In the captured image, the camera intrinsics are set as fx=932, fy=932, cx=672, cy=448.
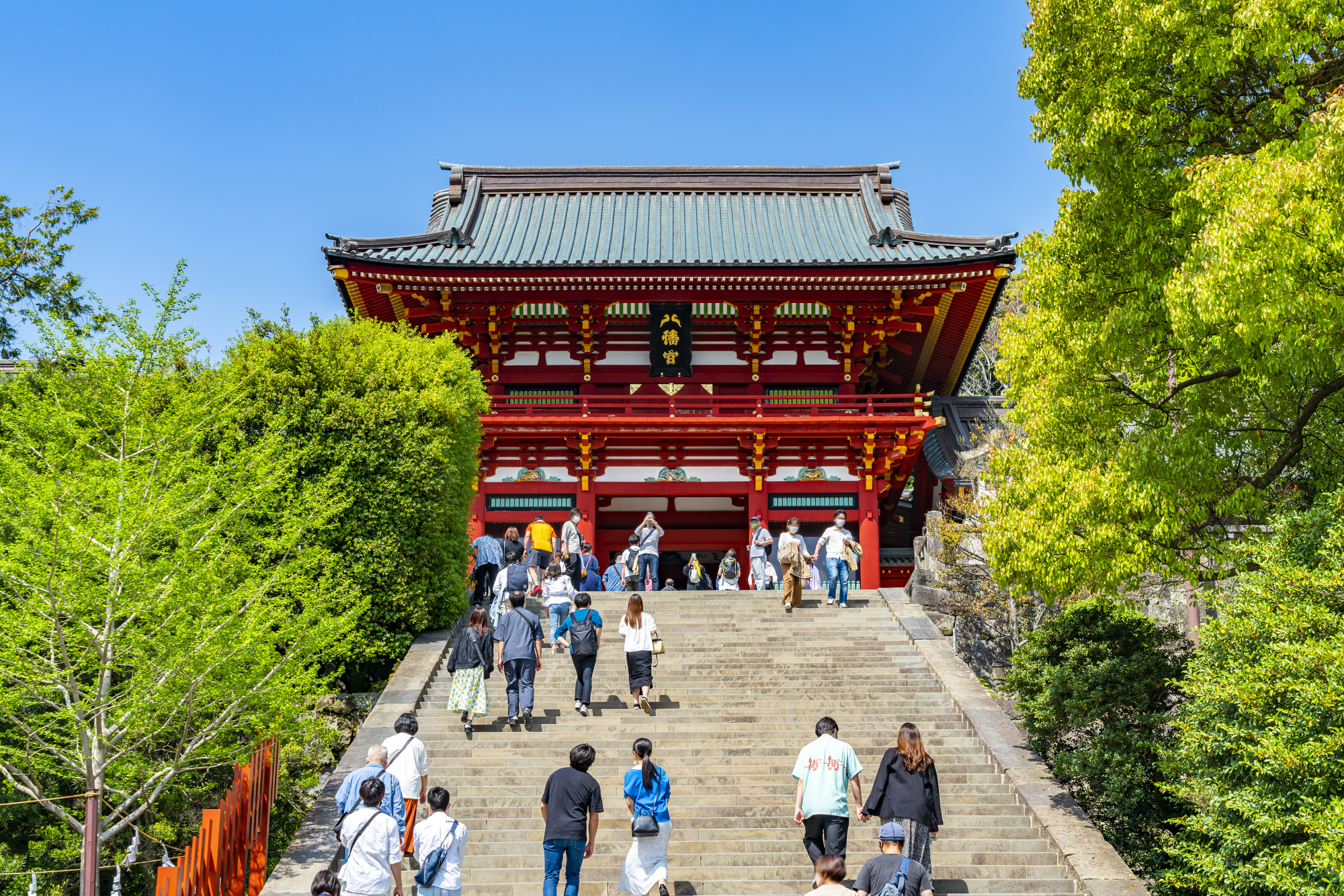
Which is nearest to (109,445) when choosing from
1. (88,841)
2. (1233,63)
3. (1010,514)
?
(88,841)

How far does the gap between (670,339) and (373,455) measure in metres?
10.1

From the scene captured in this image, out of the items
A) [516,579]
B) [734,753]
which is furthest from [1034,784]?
[516,579]

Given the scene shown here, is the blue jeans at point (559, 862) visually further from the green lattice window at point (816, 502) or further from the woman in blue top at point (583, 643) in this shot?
the green lattice window at point (816, 502)

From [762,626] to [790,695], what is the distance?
95.0 inches

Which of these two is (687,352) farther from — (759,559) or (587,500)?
(759,559)

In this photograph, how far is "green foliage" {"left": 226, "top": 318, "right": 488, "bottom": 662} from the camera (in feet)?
38.9

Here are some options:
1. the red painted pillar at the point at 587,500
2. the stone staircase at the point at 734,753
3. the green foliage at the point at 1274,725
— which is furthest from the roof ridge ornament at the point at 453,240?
the green foliage at the point at 1274,725

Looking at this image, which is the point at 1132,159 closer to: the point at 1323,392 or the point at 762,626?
the point at 1323,392

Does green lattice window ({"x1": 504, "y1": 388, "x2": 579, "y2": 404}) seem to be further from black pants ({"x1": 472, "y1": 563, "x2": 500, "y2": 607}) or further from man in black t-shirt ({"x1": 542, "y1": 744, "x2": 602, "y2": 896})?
man in black t-shirt ({"x1": 542, "y1": 744, "x2": 602, "y2": 896})

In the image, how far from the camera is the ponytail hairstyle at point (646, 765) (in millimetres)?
6504

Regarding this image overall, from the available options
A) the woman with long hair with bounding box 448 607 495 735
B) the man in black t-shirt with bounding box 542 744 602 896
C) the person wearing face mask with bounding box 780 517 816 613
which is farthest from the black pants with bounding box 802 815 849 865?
the person wearing face mask with bounding box 780 517 816 613

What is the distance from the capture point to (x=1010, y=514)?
8672 millimetres

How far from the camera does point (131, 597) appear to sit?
7.29 metres

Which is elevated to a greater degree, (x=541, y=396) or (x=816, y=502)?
(x=541, y=396)
